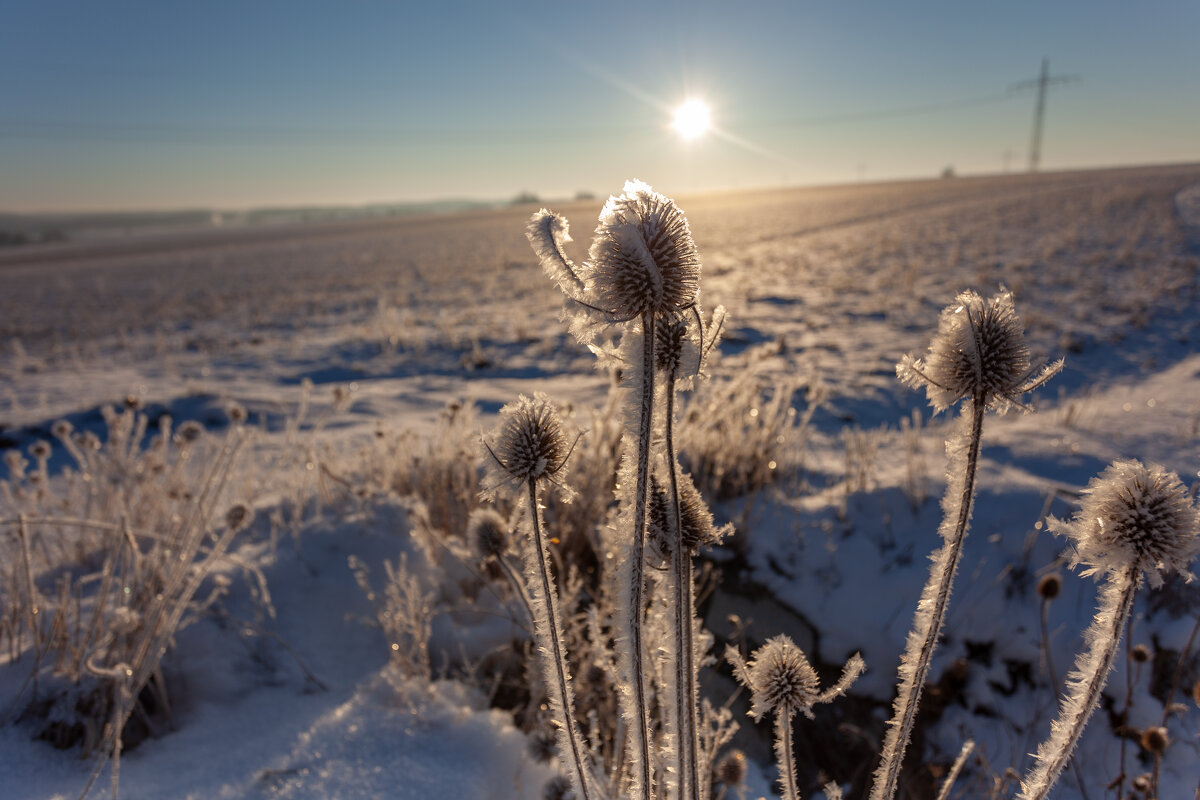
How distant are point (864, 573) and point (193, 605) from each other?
2.82 m

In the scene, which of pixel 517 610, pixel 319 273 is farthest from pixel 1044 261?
pixel 319 273

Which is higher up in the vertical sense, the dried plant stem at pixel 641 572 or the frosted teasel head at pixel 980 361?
the frosted teasel head at pixel 980 361

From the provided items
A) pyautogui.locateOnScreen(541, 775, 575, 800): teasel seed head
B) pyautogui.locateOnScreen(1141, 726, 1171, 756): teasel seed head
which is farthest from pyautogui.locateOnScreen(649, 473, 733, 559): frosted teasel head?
pyautogui.locateOnScreen(1141, 726, 1171, 756): teasel seed head

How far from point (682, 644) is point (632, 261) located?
1.94 feet

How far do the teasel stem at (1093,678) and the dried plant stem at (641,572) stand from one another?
0.60 metres

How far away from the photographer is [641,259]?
783mm

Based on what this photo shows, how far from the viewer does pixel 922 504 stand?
3402mm

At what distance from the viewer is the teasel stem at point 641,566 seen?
0.83 metres

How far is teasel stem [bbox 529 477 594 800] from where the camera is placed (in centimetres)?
102

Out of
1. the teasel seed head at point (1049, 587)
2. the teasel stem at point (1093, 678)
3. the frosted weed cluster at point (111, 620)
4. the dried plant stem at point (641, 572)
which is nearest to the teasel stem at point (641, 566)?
the dried plant stem at point (641, 572)

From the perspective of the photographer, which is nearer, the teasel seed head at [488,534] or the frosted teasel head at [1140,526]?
the frosted teasel head at [1140,526]

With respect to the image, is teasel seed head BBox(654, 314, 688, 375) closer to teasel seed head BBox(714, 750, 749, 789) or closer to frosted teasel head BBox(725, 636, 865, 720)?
frosted teasel head BBox(725, 636, 865, 720)

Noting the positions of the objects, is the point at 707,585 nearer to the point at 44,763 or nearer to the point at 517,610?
the point at 517,610

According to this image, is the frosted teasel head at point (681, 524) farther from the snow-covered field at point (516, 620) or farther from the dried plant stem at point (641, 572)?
the snow-covered field at point (516, 620)
